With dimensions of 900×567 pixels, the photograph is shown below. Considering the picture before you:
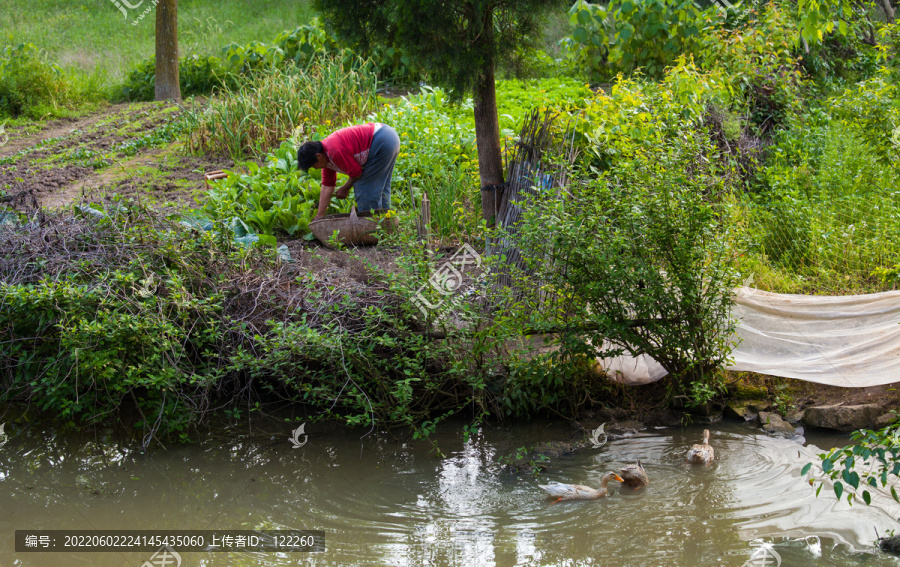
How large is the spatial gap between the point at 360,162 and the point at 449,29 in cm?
180

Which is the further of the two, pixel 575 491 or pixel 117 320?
pixel 117 320

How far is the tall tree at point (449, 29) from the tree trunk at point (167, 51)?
8.21 metres

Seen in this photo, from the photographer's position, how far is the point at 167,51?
11.9 meters

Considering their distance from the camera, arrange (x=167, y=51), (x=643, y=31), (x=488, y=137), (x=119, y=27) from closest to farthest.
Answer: (x=488, y=137) → (x=643, y=31) → (x=167, y=51) → (x=119, y=27)

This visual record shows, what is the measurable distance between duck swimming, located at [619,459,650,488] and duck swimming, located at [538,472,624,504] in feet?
0.16

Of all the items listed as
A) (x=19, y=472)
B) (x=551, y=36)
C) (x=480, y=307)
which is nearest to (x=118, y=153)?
(x=19, y=472)

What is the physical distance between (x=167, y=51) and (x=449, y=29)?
29.6 ft

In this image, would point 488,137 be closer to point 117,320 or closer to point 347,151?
point 347,151

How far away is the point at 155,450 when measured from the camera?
4316 millimetres

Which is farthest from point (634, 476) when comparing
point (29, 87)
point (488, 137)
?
point (29, 87)

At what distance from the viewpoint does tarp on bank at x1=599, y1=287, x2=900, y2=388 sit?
13.9 feet

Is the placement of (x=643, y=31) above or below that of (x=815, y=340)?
above

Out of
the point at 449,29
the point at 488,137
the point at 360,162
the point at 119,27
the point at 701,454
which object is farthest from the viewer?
the point at 119,27

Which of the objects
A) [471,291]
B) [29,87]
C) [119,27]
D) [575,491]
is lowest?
[575,491]
